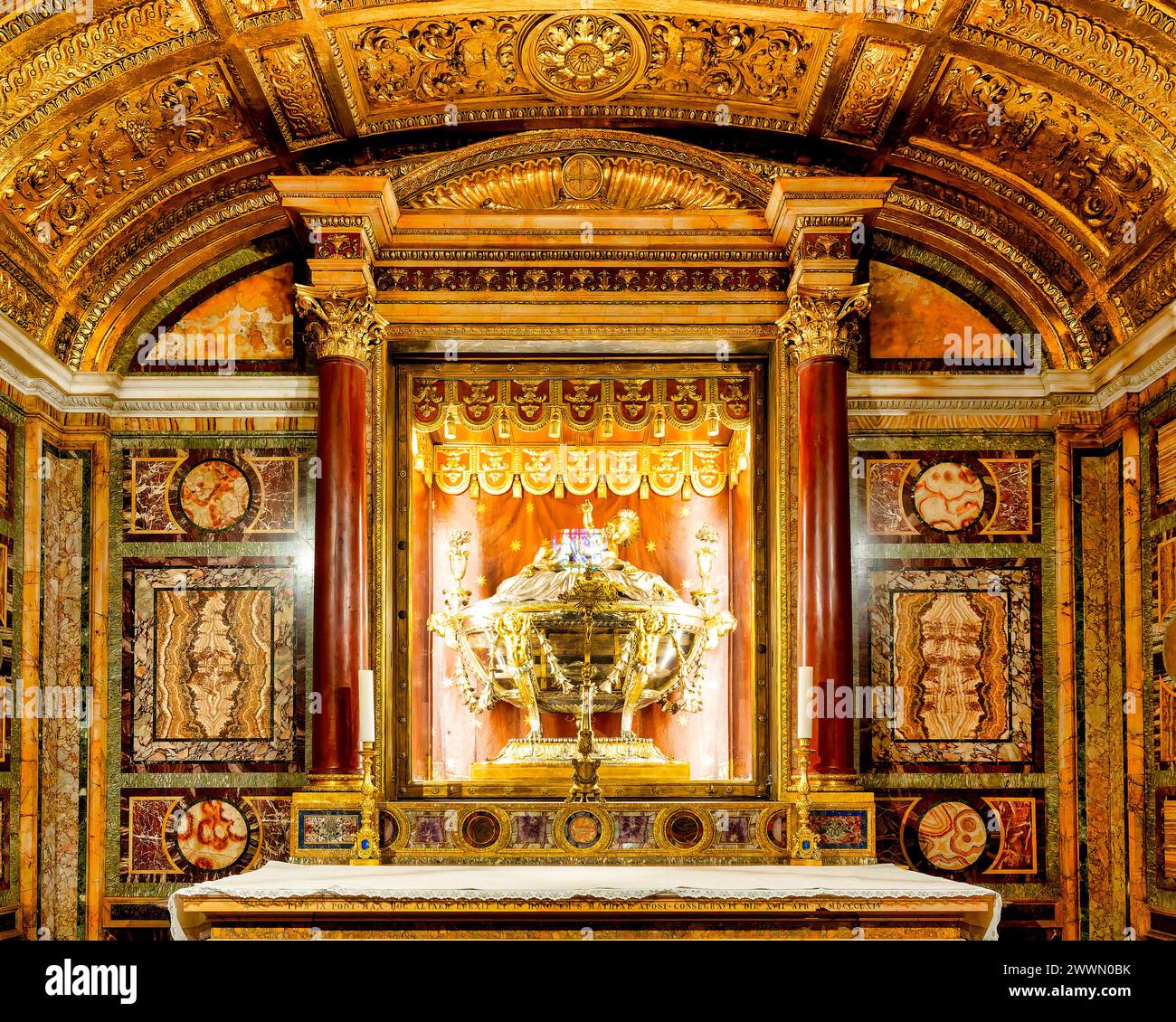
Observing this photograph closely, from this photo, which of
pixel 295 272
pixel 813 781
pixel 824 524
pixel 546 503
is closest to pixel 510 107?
pixel 295 272

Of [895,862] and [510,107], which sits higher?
[510,107]

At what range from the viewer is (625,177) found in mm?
8094

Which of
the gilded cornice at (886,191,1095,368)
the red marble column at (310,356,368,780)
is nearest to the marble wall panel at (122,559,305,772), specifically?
the red marble column at (310,356,368,780)

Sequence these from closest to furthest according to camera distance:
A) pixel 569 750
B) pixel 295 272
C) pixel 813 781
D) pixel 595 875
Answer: pixel 595 875
pixel 813 781
pixel 569 750
pixel 295 272

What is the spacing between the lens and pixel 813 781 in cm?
728

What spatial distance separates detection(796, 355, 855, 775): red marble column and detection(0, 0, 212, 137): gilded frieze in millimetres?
3648

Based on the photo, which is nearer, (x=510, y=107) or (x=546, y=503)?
(x=510, y=107)

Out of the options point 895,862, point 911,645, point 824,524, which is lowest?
point 895,862

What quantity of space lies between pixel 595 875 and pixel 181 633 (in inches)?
116

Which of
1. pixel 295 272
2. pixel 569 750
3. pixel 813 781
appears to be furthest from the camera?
pixel 295 272

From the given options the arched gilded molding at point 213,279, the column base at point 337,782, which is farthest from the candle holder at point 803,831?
the arched gilded molding at point 213,279

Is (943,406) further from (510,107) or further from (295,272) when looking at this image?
(295,272)

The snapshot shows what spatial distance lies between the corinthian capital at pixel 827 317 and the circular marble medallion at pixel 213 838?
13.4ft

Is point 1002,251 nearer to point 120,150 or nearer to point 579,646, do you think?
point 579,646
